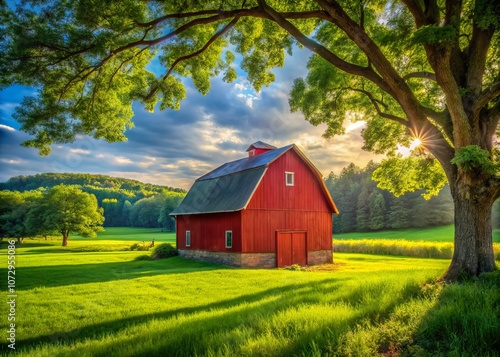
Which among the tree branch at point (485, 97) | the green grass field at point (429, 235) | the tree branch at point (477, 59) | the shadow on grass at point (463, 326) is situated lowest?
the green grass field at point (429, 235)

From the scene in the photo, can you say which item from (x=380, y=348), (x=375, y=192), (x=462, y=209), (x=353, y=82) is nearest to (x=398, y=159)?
(x=353, y=82)

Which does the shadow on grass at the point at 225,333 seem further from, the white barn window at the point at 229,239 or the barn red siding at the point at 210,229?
the white barn window at the point at 229,239

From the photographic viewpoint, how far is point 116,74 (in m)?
12.3

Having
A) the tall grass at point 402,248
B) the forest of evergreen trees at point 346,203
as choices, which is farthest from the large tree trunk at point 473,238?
the forest of evergreen trees at point 346,203

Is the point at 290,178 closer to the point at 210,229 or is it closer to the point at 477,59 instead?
the point at 210,229

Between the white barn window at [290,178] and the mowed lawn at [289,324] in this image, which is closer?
the mowed lawn at [289,324]

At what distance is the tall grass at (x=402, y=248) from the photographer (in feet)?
92.1

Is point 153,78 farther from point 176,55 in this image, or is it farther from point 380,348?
point 380,348

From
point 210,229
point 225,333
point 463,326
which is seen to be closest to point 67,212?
point 210,229

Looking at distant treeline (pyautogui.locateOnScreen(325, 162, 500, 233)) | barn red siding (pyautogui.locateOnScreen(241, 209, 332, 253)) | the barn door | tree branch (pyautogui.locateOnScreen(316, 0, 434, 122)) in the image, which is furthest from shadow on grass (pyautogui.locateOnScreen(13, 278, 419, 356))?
distant treeline (pyautogui.locateOnScreen(325, 162, 500, 233))

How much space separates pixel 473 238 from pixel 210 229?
19700 mm

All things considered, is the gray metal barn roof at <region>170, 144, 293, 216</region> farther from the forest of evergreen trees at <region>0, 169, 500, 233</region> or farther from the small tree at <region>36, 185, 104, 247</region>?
the forest of evergreen trees at <region>0, 169, 500, 233</region>

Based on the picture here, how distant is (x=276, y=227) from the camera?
77.8ft

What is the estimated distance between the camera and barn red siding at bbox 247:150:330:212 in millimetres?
23375
